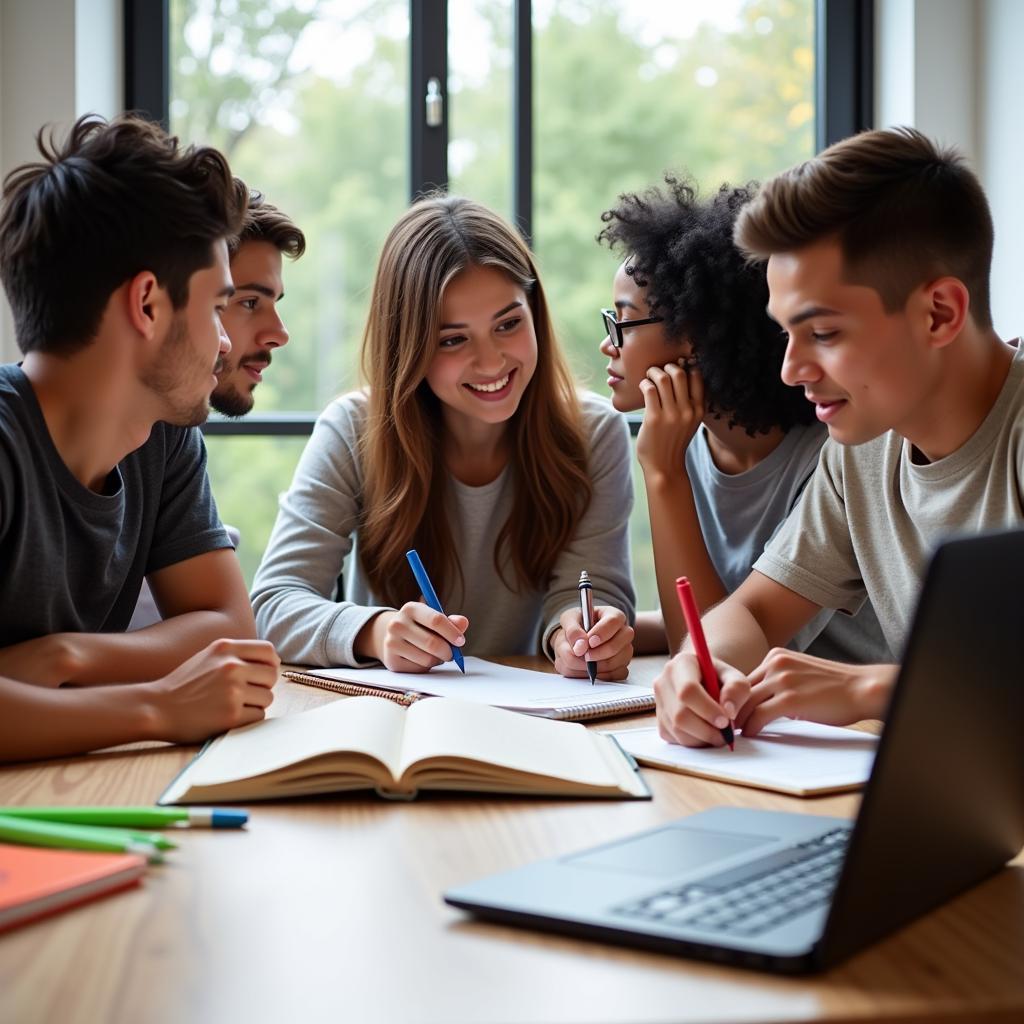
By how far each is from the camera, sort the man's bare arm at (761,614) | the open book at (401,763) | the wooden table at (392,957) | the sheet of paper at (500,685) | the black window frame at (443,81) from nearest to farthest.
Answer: the wooden table at (392,957)
the open book at (401,763)
the sheet of paper at (500,685)
the man's bare arm at (761,614)
the black window frame at (443,81)

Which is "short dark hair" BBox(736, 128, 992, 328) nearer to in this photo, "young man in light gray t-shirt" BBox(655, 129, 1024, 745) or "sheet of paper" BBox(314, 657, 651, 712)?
"young man in light gray t-shirt" BBox(655, 129, 1024, 745)

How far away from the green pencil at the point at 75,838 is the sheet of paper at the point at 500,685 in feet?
1.92

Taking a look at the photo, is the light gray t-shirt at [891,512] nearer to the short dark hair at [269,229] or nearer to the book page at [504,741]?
the book page at [504,741]

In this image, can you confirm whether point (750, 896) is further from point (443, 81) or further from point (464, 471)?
point (443, 81)

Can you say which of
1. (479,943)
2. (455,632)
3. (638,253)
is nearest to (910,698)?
(479,943)

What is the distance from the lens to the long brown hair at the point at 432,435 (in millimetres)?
2035

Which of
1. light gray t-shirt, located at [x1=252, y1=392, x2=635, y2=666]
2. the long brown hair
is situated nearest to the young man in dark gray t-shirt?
light gray t-shirt, located at [x1=252, y1=392, x2=635, y2=666]

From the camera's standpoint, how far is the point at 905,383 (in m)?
1.48

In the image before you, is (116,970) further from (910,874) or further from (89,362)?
(89,362)

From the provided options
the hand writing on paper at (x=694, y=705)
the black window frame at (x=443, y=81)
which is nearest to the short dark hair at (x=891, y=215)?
the hand writing on paper at (x=694, y=705)

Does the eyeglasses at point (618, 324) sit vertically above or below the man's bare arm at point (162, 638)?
above

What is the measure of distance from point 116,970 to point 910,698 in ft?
1.47

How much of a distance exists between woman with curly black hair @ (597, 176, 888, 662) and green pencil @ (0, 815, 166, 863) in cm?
116

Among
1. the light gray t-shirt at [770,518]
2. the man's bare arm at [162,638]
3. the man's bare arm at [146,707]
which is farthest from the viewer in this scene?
the light gray t-shirt at [770,518]
